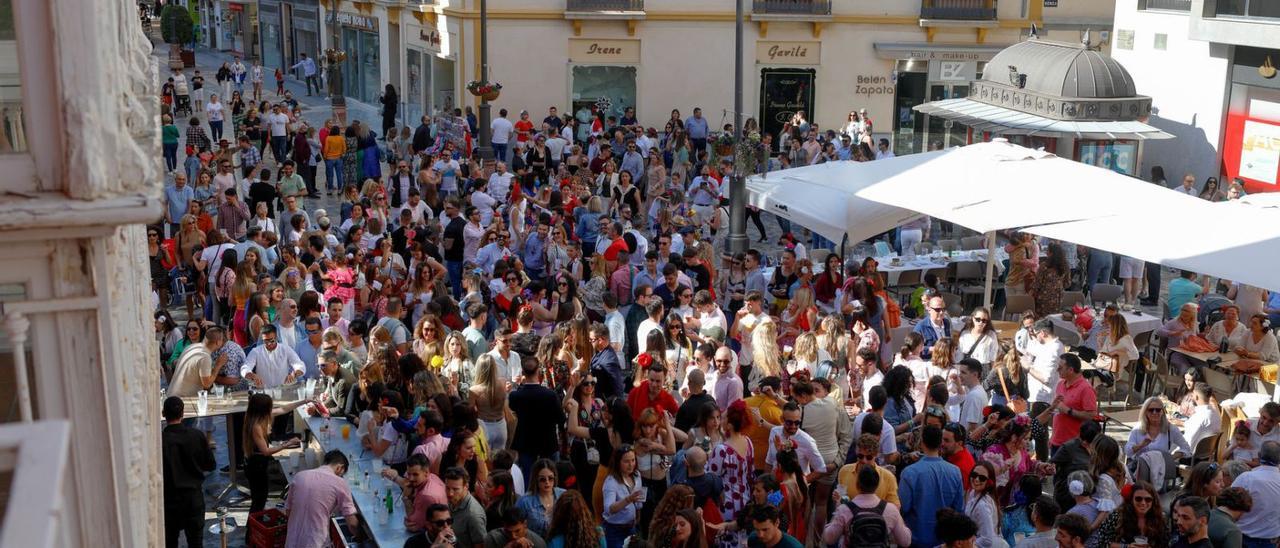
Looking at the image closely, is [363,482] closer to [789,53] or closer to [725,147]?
[725,147]

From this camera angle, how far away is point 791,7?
31.3m

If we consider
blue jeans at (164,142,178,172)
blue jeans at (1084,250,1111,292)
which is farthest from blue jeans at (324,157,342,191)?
blue jeans at (1084,250,1111,292)

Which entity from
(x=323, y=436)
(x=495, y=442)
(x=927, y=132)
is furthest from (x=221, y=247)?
(x=927, y=132)

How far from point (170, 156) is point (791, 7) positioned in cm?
1441

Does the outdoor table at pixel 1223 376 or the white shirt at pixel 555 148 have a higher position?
the white shirt at pixel 555 148

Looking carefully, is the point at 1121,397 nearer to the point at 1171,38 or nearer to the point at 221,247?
the point at 221,247

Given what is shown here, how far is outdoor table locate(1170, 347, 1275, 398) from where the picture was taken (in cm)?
1232

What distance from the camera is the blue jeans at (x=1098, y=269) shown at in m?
16.7

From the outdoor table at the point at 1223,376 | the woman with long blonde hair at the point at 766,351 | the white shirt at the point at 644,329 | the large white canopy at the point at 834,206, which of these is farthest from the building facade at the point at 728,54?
the woman with long blonde hair at the point at 766,351

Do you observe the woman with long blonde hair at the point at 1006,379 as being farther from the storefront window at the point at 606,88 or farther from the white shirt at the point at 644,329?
the storefront window at the point at 606,88

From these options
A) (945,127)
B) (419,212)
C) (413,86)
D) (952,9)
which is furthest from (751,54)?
(419,212)

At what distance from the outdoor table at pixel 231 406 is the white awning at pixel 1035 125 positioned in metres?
13.6

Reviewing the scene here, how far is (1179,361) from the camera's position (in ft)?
42.5

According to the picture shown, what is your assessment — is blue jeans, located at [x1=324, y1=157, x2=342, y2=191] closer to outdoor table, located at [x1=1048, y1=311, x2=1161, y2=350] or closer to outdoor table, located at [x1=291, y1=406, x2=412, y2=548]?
outdoor table, located at [x1=291, y1=406, x2=412, y2=548]
